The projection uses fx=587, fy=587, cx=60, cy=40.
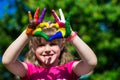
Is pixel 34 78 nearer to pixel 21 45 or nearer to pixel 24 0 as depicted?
pixel 21 45

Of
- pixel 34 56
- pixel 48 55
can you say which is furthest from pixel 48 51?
pixel 34 56

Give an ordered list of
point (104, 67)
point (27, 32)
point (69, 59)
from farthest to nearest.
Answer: point (104, 67)
point (69, 59)
point (27, 32)

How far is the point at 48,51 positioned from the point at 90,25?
1237 centimetres

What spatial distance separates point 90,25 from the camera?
1702 centimetres

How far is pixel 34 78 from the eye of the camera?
4777mm

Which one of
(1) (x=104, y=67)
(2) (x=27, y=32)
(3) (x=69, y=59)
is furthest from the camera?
(1) (x=104, y=67)

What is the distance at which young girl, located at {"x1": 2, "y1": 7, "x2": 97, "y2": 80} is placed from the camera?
15.0 ft

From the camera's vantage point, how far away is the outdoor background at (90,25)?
52.8 ft

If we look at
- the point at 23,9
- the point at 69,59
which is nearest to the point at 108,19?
the point at 23,9

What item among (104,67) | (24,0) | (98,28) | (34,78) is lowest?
(104,67)

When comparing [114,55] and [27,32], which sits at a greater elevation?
[27,32]

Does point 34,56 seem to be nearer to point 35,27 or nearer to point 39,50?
point 39,50

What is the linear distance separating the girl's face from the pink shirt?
0.23ft

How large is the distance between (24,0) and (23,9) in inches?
18.2
